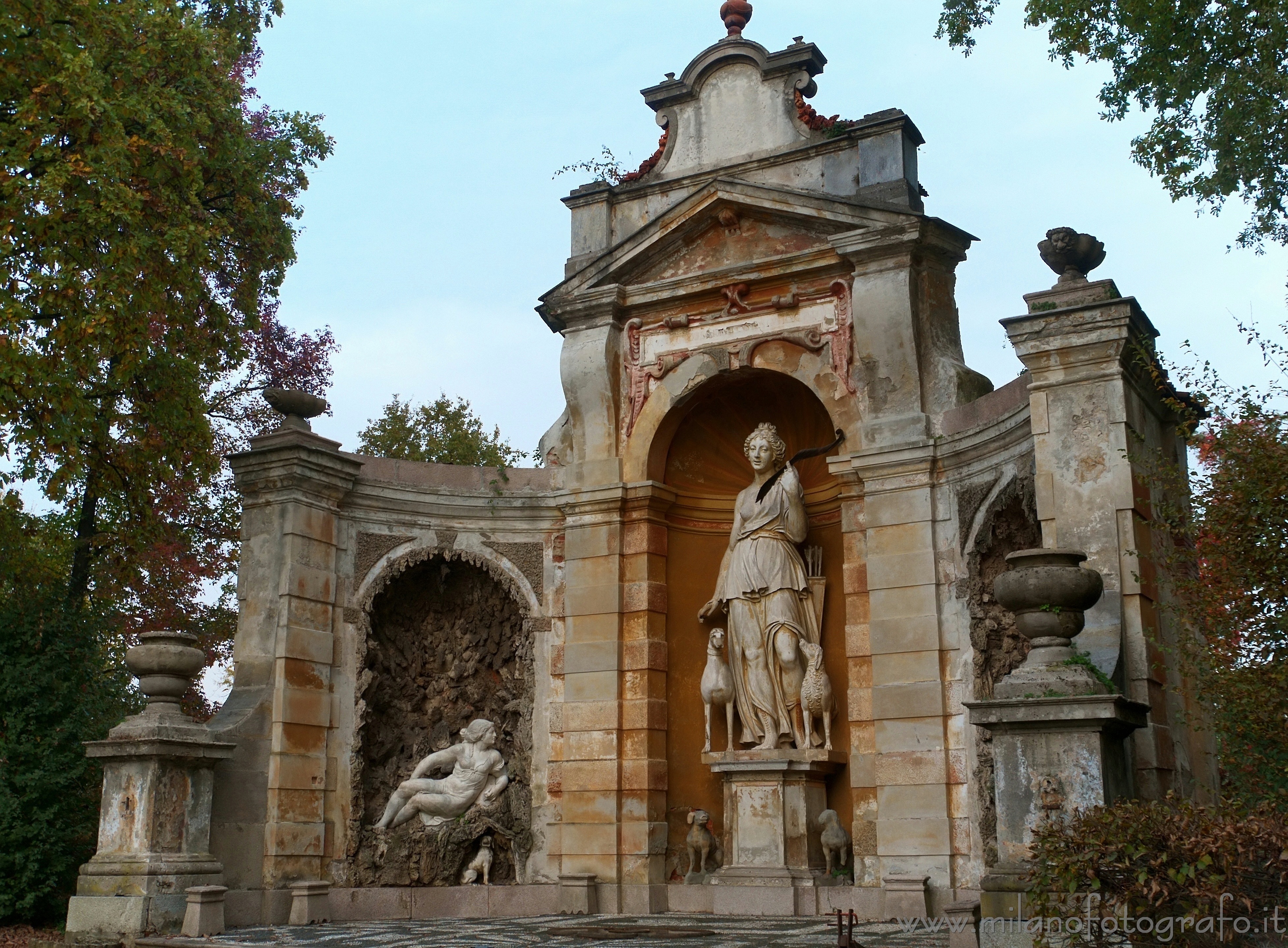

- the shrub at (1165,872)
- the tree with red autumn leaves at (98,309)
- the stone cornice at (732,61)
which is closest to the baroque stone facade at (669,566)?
the stone cornice at (732,61)

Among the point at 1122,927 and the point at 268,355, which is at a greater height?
the point at 268,355

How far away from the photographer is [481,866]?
484 inches

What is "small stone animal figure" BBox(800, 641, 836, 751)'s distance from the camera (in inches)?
460

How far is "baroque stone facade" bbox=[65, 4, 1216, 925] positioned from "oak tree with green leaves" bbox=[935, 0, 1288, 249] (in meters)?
1.93

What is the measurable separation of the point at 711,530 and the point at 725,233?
9.90ft

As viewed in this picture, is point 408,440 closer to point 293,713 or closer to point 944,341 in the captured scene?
point 293,713

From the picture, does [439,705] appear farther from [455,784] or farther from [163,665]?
[163,665]

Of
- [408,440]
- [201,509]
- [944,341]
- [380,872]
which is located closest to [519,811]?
[380,872]

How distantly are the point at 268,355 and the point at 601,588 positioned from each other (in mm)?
8096

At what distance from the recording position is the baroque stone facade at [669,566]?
11031 mm

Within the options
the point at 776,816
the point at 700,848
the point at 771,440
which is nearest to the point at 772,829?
the point at 776,816

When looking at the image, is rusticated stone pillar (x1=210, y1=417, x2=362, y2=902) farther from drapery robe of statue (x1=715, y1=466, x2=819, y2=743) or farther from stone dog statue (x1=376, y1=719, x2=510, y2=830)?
drapery robe of statue (x1=715, y1=466, x2=819, y2=743)

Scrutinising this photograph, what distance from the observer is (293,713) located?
11.9m

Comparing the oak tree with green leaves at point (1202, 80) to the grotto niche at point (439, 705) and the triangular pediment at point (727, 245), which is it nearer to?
the triangular pediment at point (727, 245)
